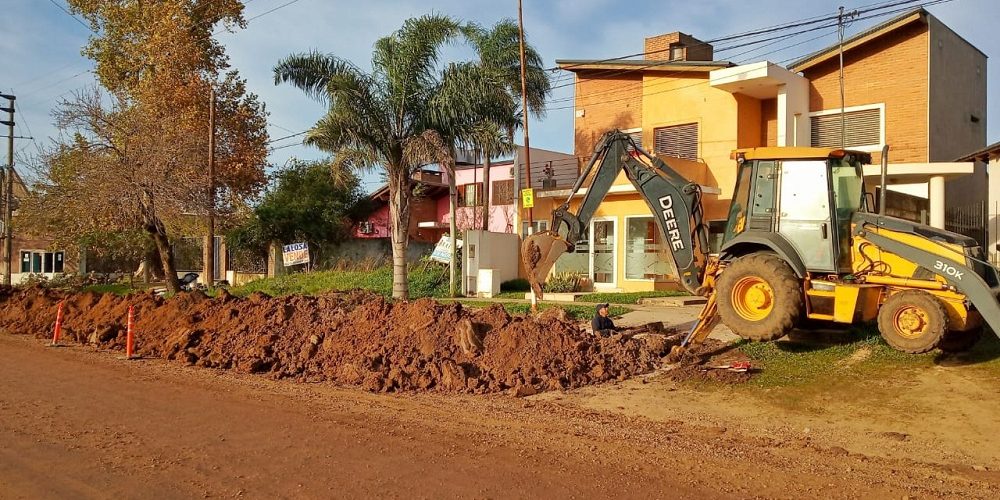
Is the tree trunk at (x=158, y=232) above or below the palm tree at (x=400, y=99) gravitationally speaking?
below

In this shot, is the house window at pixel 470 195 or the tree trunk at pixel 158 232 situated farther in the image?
the house window at pixel 470 195

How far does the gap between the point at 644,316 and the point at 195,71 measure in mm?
20399

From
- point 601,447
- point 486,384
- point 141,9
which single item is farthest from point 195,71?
point 601,447

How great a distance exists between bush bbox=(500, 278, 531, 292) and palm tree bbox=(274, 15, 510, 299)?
515 cm

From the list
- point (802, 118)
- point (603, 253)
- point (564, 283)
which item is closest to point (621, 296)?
point (564, 283)

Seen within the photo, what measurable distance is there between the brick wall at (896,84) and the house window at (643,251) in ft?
22.0

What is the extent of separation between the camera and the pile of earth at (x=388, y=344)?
1129cm

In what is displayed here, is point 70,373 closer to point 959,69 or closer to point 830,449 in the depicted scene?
point 830,449

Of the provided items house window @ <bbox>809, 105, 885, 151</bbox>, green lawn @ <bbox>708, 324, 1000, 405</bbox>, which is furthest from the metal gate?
green lawn @ <bbox>708, 324, 1000, 405</bbox>

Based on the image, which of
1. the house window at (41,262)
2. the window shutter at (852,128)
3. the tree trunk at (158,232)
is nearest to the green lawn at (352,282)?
the tree trunk at (158,232)

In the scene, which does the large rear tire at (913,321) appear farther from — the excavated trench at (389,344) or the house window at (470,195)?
the house window at (470,195)

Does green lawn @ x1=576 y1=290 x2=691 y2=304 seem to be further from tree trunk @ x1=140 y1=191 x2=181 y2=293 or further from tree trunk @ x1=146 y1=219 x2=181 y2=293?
tree trunk @ x1=146 y1=219 x2=181 y2=293

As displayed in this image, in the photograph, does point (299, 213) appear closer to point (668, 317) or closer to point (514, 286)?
point (514, 286)

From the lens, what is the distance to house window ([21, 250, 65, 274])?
47781 millimetres
